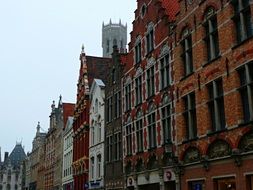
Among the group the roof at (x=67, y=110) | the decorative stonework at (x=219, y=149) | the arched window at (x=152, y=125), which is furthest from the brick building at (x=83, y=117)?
the decorative stonework at (x=219, y=149)

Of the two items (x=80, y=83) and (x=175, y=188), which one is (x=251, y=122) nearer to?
(x=175, y=188)

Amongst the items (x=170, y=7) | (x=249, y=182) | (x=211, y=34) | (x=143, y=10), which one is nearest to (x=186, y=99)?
(x=211, y=34)

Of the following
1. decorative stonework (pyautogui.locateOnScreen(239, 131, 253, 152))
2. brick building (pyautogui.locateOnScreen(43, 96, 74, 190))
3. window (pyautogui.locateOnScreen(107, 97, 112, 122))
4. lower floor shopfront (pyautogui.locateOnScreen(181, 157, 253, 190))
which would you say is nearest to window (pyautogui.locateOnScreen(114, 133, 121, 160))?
window (pyautogui.locateOnScreen(107, 97, 112, 122))

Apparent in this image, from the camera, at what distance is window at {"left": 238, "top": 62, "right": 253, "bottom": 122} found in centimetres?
1764

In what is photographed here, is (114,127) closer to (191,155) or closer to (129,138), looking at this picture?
(129,138)

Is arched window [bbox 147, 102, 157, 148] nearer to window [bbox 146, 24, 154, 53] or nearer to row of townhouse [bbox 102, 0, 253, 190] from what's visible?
row of townhouse [bbox 102, 0, 253, 190]

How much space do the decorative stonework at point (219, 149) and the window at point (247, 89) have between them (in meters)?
1.64

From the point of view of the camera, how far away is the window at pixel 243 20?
18.3 metres

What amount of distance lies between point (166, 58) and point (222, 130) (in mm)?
7993

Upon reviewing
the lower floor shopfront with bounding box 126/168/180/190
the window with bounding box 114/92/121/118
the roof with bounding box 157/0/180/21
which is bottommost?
the lower floor shopfront with bounding box 126/168/180/190

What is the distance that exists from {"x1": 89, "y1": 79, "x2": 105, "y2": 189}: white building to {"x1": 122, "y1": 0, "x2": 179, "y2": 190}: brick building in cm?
618

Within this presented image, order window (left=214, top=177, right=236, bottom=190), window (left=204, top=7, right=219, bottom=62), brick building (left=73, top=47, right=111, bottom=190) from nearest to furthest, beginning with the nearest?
window (left=214, top=177, right=236, bottom=190) → window (left=204, top=7, right=219, bottom=62) → brick building (left=73, top=47, right=111, bottom=190)

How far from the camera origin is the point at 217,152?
19.7 metres

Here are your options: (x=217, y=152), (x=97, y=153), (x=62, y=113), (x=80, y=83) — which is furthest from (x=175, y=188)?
(x=62, y=113)
